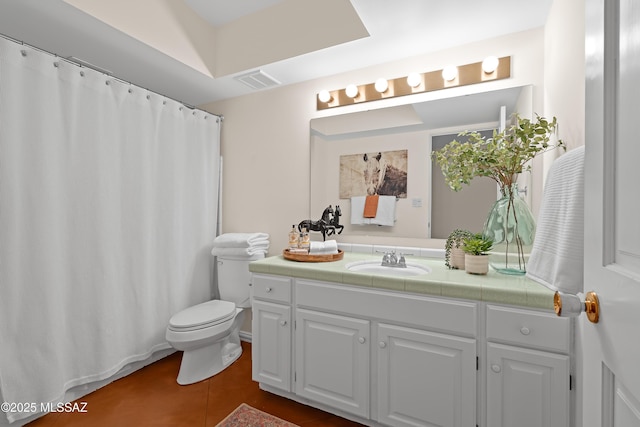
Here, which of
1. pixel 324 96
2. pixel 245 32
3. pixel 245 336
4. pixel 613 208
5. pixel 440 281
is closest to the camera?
pixel 613 208

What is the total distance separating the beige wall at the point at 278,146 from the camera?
6.72 feet

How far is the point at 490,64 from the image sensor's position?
177 centimetres

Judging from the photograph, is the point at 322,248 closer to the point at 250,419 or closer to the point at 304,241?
the point at 304,241

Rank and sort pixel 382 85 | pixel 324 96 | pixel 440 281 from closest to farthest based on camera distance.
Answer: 1. pixel 440 281
2. pixel 382 85
3. pixel 324 96

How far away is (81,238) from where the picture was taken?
1812 millimetres

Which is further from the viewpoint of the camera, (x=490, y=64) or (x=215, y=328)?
(x=215, y=328)

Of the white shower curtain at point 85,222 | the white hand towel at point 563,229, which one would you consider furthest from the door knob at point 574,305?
the white shower curtain at point 85,222

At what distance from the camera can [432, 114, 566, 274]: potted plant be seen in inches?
54.9

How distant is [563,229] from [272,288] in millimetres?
1429

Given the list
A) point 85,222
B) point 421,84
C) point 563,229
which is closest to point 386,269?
point 563,229

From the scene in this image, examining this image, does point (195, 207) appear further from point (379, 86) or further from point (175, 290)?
point (379, 86)

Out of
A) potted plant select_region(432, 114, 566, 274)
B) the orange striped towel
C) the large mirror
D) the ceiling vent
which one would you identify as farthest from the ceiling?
the orange striped towel

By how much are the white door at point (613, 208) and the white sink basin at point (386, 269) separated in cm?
106

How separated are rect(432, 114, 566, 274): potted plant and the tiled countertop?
0.15m
